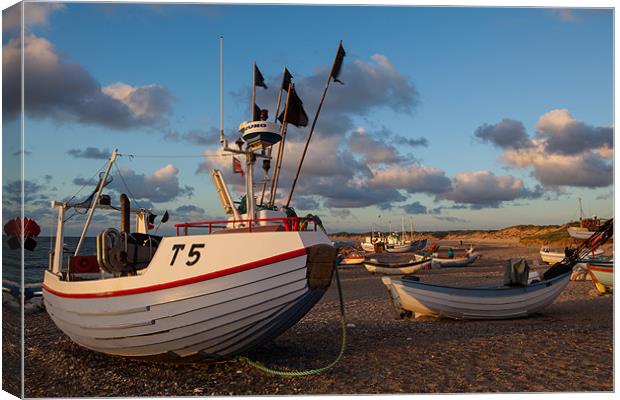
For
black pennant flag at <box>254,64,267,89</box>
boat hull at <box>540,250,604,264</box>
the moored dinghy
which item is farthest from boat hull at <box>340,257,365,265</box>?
black pennant flag at <box>254,64,267,89</box>

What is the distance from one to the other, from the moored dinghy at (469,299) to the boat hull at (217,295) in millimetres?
7991

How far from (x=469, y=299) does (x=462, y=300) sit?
0.77 ft

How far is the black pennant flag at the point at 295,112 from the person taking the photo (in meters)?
12.9

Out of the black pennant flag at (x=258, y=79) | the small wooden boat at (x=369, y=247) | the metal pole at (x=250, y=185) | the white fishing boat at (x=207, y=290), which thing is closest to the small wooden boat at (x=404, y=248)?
the small wooden boat at (x=369, y=247)

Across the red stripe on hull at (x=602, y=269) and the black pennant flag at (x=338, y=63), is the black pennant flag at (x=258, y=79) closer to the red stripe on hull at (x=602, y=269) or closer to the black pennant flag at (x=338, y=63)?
the black pennant flag at (x=338, y=63)

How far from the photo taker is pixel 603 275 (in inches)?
925

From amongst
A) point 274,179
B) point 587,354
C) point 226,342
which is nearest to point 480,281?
point 587,354

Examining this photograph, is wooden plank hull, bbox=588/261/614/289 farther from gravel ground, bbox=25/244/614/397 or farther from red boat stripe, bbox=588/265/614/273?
gravel ground, bbox=25/244/614/397

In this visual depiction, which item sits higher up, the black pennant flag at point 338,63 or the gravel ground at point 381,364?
the black pennant flag at point 338,63

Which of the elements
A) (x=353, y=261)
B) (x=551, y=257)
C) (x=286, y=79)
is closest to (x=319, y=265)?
(x=286, y=79)

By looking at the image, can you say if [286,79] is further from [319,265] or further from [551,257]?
[551,257]

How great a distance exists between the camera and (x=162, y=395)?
888 centimetres

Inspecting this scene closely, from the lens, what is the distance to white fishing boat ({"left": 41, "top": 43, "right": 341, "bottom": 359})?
8398 mm

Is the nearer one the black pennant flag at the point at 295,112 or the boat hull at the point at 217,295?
the boat hull at the point at 217,295
